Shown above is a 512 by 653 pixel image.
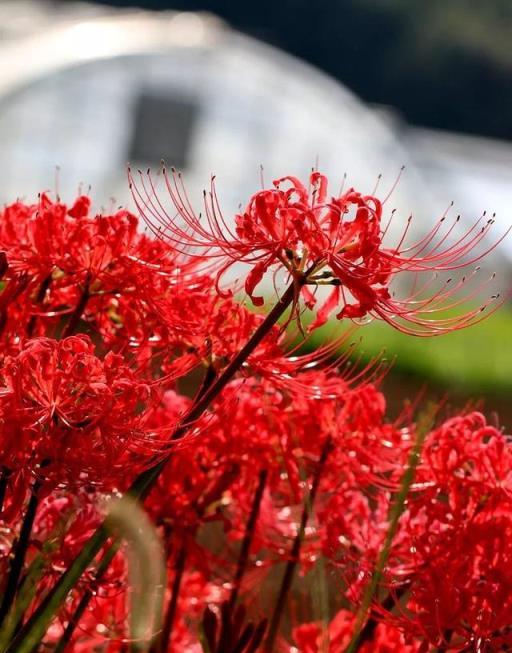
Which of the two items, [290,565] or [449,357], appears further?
[449,357]

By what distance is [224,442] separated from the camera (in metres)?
0.86

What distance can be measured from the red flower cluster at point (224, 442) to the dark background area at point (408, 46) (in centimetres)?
683

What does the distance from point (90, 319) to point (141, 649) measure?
32cm

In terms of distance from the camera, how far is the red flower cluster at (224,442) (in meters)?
0.65

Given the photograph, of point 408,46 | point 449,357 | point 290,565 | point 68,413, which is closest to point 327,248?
point 68,413

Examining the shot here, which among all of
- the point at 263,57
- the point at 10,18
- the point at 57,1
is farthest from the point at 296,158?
the point at 57,1

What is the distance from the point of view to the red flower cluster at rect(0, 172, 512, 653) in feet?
2.12

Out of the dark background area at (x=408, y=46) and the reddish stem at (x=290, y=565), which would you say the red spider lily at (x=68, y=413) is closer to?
the reddish stem at (x=290, y=565)

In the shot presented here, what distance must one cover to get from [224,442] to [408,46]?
23.6 feet

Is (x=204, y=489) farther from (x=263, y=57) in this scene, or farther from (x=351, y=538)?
(x=263, y=57)

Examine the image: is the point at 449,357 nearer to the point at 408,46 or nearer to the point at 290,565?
the point at 290,565

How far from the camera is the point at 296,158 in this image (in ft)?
16.7

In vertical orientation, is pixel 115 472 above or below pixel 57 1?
below

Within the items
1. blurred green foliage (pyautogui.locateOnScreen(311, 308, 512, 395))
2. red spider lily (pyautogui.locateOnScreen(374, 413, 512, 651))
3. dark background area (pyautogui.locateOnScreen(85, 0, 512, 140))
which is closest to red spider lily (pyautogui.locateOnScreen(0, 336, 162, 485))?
red spider lily (pyautogui.locateOnScreen(374, 413, 512, 651))
